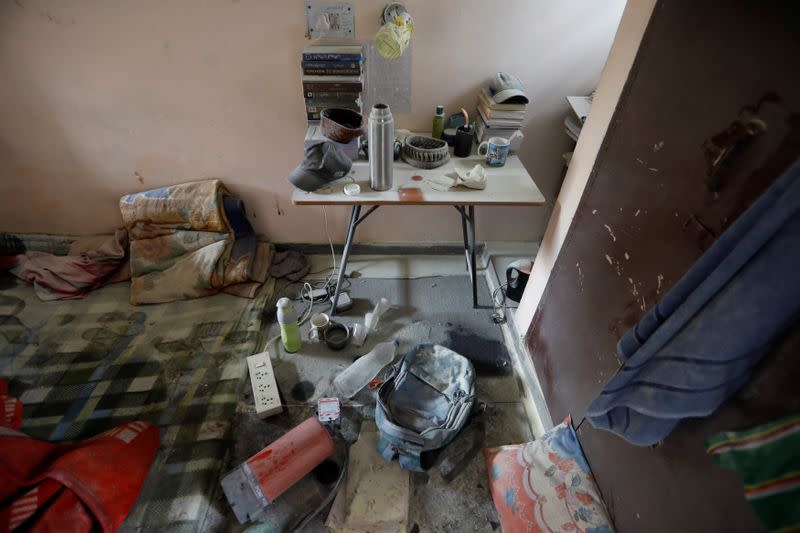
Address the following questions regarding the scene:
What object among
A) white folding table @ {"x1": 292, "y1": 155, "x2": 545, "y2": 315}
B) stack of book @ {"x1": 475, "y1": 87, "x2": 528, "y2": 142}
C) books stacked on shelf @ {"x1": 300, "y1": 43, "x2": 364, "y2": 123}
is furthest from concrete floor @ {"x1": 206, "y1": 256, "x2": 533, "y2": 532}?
books stacked on shelf @ {"x1": 300, "y1": 43, "x2": 364, "y2": 123}

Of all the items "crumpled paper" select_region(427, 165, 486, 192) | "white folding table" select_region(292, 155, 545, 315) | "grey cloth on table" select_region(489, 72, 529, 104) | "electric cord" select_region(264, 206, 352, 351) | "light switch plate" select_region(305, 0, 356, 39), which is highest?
"light switch plate" select_region(305, 0, 356, 39)

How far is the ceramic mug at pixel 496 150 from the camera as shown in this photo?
160cm

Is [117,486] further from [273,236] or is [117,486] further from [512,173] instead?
[512,173]

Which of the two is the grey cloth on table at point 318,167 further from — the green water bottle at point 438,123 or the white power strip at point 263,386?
the white power strip at point 263,386

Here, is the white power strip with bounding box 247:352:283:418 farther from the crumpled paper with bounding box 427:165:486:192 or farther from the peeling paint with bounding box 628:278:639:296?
the peeling paint with bounding box 628:278:639:296

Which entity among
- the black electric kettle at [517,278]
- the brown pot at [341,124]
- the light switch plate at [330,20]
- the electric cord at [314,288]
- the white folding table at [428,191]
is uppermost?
the light switch plate at [330,20]

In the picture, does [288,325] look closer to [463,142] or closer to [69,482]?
[69,482]

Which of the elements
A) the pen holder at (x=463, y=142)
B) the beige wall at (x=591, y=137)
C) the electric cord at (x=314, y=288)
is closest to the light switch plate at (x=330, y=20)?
the pen holder at (x=463, y=142)

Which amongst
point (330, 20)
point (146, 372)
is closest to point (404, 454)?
point (146, 372)

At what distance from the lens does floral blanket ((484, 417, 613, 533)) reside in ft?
3.68

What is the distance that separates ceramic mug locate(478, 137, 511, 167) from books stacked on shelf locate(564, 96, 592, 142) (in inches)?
12.3

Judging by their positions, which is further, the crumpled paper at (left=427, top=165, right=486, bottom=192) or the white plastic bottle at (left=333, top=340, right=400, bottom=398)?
the white plastic bottle at (left=333, top=340, right=400, bottom=398)

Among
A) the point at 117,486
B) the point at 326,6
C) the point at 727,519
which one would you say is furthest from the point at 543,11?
the point at 117,486

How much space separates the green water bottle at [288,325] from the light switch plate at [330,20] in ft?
3.67
